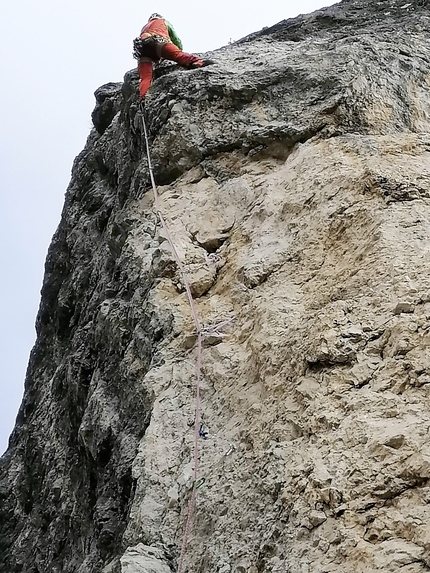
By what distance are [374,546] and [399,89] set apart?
12.9ft

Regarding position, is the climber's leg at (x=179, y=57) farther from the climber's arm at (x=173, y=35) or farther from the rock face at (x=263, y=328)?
the climber's arm at (x=173, y=35)

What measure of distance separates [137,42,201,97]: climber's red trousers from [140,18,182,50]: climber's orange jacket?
0.71 feet

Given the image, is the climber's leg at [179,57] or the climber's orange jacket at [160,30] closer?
the climber's leg at [179,57]

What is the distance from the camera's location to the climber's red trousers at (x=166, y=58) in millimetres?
6746

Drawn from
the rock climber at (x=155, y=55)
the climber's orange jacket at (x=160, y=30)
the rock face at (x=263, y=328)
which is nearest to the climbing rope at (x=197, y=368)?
the rock face at (x=263, y=328)

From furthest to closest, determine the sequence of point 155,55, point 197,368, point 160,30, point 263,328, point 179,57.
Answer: point 160,30 < point 155,55 < point 179,57 < point 197,368 < point 263,328

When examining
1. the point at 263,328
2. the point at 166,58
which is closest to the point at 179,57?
the point at 166,58

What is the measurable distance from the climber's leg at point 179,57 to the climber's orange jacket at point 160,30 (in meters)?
0.21

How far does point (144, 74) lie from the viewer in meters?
6.89

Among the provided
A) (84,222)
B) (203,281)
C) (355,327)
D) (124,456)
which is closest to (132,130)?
(84,222)

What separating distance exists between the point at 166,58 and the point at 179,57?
7.8 inches

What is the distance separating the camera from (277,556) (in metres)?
3.16

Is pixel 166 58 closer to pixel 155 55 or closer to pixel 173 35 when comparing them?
pixel 155 55

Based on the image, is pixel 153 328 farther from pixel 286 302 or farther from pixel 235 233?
pixel 286 302
